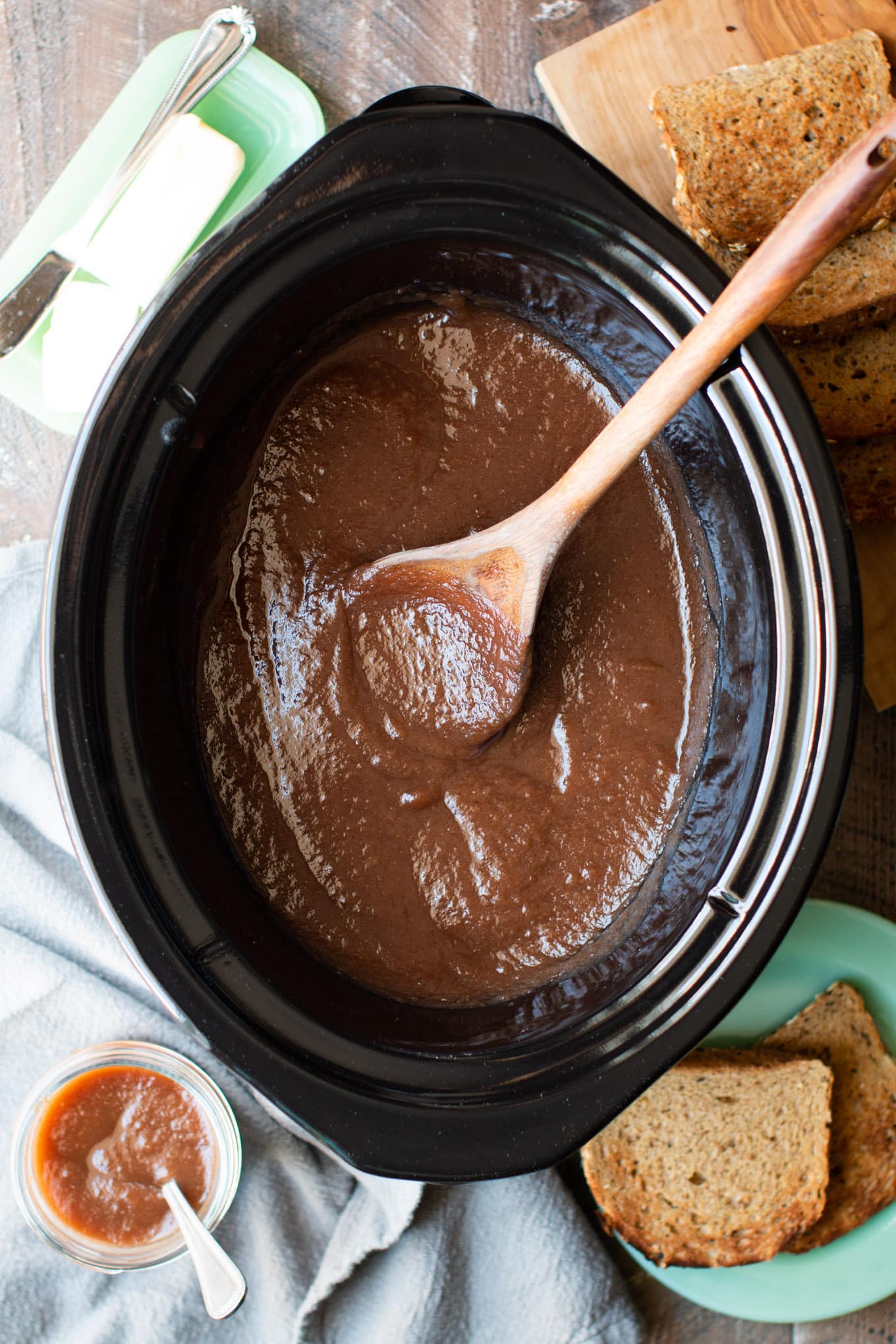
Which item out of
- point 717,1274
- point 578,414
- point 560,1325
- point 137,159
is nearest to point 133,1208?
point 560,1325

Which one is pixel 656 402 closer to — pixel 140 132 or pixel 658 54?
pixel 658 54

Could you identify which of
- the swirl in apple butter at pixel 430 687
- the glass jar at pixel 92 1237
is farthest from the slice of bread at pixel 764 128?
the glass jar at pixel 92 1237

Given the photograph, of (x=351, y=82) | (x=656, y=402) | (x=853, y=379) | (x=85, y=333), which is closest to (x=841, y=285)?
(x=853, y=379)

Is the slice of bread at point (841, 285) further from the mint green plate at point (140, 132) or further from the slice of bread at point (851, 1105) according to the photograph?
the slice of bread at point (851, 1105)

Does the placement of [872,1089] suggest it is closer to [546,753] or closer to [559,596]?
[546,753]

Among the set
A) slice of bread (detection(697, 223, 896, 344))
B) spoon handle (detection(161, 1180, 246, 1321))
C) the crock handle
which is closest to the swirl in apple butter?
the crock handle
